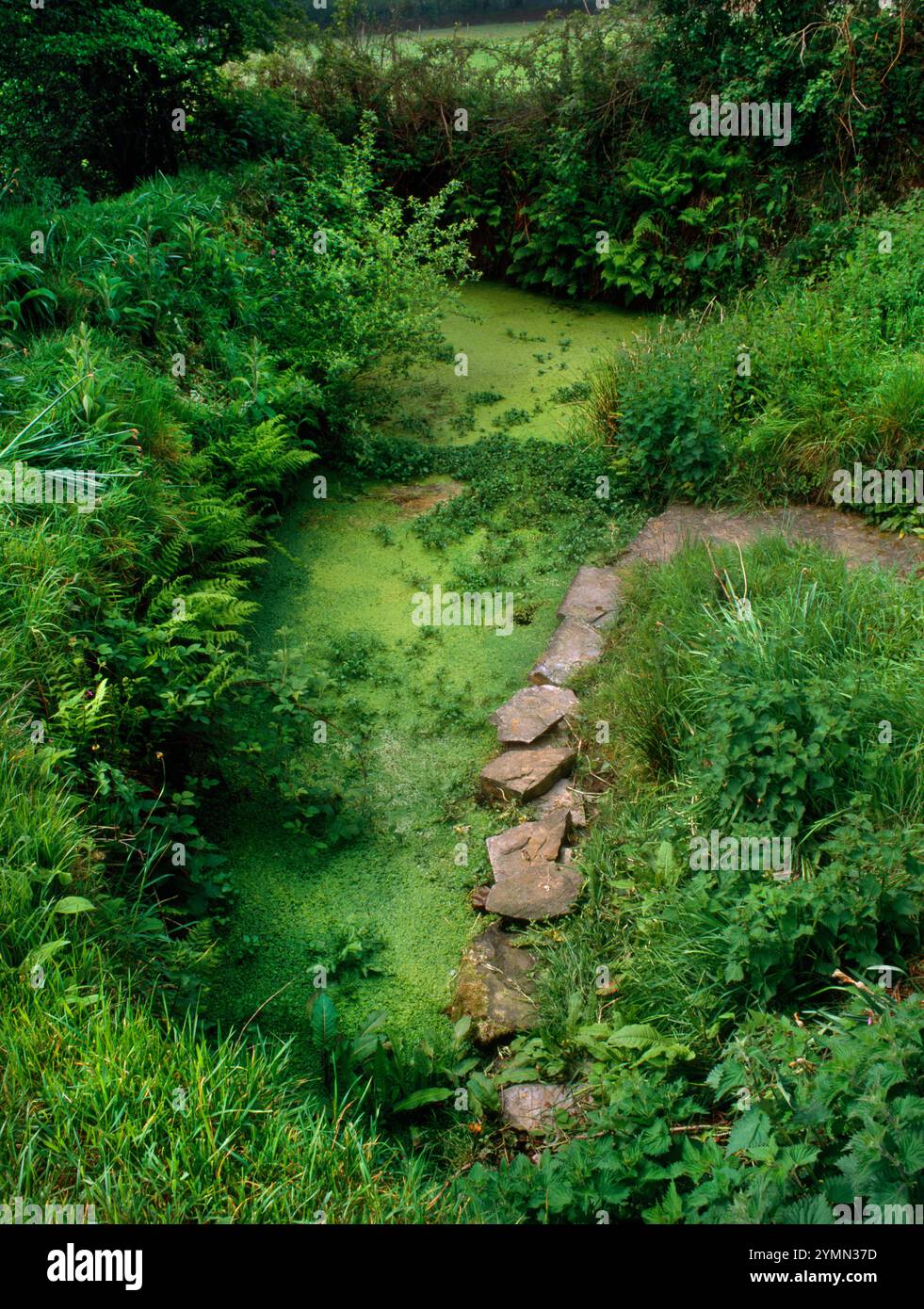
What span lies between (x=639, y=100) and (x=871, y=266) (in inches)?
131

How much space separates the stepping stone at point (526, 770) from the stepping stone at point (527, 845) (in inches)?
7.9

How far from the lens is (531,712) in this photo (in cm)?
479

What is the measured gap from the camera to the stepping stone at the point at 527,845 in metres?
4.02

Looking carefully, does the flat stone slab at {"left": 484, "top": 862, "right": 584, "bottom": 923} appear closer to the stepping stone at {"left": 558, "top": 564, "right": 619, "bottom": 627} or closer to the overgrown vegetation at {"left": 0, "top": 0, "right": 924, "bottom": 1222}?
the overgrown vegetation at {"left": 0, "top": 0, "right": 924, "bottom": 1222}

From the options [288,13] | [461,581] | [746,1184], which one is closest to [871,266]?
[461,581]

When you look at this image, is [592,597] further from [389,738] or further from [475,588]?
[389,738]

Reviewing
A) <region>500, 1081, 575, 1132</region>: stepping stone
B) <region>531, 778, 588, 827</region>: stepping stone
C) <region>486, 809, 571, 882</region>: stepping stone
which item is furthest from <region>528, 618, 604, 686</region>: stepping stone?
<region>500, 1081, 575, 1132</region>: stepping stone

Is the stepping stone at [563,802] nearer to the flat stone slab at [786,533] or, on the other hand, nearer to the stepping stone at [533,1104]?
the stepping stone at [533,1104]

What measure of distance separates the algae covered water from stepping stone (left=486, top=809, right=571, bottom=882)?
0.48 feet

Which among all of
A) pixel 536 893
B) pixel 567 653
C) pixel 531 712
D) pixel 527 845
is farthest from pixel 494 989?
pixel 567 653

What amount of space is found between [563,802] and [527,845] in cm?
36

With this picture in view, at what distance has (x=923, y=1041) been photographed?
246 cm

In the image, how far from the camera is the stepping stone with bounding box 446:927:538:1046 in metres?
3.50

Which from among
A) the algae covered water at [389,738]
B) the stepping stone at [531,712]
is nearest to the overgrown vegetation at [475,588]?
the algae covered water at [389,738]
